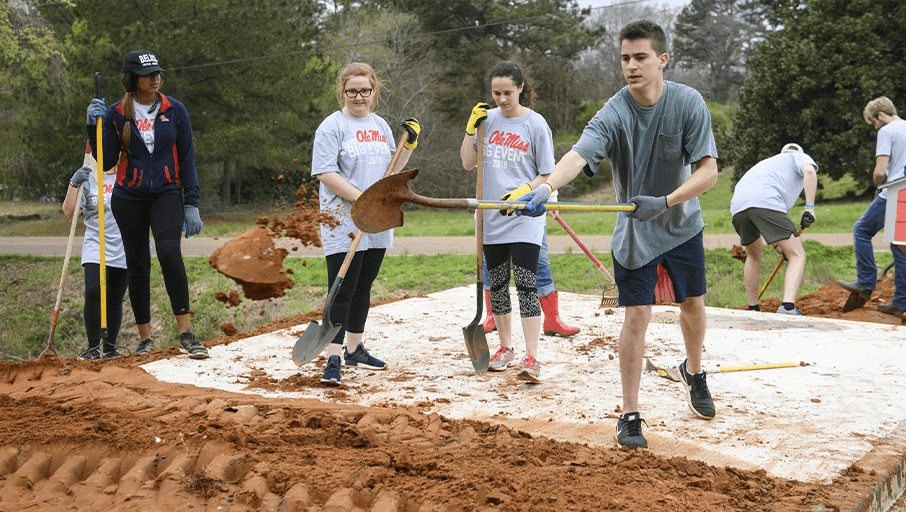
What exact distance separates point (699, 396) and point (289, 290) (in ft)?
23.3

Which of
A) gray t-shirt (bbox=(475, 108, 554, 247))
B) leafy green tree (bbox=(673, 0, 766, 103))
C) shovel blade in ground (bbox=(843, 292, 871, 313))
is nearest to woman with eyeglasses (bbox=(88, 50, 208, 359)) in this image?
gray t-shirt (bbox=(475, 108, 554, 247))

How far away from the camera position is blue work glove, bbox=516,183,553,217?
3.29m

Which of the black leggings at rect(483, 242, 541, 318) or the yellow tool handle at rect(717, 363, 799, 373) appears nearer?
the black leggings at rect(483, 242, 541, 318)

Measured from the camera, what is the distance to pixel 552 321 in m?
6.14

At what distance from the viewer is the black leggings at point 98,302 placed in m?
5.61

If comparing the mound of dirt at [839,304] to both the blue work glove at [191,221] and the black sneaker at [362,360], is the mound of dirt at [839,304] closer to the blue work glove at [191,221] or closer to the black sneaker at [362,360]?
the black sneaker at [362,360]


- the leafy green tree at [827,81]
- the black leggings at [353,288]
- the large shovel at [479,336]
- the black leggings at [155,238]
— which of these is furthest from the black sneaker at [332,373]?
the leafy green tree at [827,81]

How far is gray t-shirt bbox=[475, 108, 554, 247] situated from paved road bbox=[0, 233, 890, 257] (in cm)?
704

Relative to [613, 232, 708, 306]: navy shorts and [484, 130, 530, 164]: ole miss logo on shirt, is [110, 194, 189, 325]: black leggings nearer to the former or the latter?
[484, 130, 530, 164]: ole miss logo on shirt

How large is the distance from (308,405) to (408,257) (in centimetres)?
816

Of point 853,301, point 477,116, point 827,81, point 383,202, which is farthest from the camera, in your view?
point 827,81

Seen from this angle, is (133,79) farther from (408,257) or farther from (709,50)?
(709,50)

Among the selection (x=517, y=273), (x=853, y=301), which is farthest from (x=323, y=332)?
(x=853, y=301)

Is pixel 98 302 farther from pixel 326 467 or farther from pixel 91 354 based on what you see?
pixel 326 467
